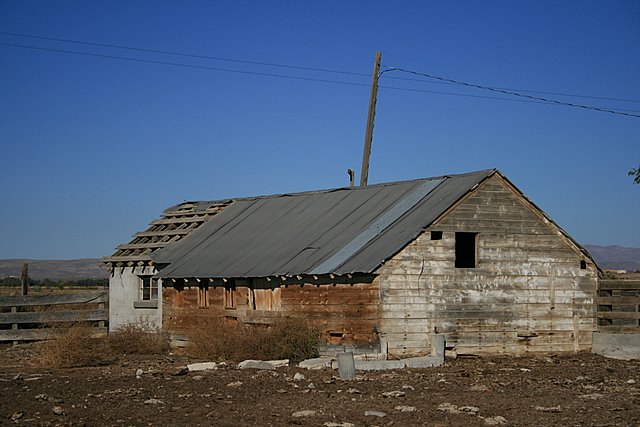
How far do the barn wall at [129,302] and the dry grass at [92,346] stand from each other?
114cm

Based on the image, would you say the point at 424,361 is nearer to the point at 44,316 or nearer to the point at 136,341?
the point at 136,341

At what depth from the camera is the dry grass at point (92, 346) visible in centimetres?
2458

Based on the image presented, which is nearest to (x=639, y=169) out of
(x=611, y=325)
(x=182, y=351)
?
(x=611, y=325)

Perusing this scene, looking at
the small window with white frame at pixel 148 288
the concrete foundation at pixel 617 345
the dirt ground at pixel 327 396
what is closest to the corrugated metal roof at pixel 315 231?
the small window with white frame at pixel 148 288

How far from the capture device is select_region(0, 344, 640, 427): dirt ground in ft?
49.9

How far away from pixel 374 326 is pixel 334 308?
1364 millimetres

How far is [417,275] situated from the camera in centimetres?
2517

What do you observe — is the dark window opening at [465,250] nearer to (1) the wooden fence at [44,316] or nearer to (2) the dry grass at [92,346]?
(2) the dry grass at [92,346]

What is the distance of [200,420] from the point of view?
1515 cm

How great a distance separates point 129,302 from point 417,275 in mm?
12245

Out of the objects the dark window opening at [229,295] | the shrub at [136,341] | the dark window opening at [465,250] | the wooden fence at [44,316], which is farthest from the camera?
the wooden fence at [44,316]

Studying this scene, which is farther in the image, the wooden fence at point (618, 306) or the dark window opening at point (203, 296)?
the dark window opening at point (203, 296)

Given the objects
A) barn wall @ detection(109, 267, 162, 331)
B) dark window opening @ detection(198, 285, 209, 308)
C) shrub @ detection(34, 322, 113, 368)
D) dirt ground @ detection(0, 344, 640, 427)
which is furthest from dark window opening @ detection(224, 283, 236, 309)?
dirt ground @ detection(0, 344, 640, 427)

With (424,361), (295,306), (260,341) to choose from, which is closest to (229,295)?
(295,306)
